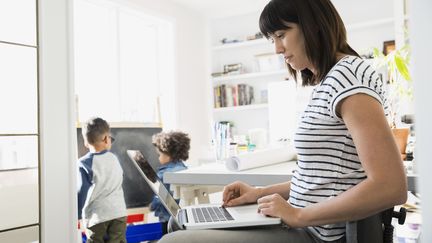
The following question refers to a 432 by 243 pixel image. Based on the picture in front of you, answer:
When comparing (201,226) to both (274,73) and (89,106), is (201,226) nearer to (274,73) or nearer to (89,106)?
(89,106)

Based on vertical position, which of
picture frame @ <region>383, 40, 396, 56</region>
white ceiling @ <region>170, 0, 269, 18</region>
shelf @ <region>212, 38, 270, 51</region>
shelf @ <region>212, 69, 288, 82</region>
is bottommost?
shelf @ <region>212, 69, 288, 82</region>

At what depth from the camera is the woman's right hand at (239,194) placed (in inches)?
43.8

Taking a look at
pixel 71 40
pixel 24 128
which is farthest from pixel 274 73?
pixel 24 128

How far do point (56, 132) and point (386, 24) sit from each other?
10.8 feet

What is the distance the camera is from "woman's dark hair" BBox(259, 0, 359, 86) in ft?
3.01

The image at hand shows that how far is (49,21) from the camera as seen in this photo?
251cm

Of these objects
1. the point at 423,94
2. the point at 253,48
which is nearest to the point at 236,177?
the point at 423,94

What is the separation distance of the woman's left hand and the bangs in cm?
42

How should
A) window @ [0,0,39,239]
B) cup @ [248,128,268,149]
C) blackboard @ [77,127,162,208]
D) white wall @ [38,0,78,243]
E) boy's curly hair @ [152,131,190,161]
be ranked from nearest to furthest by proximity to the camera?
cup @ [248,128,268,149], window @ [0,0,39,239], white wall @ [38,0,78,243], boy's curly hair @ [152,131,190,161], blackboard @ [77,127,162,208]

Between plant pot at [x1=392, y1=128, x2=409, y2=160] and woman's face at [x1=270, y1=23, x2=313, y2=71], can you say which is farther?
plant pot at [x1=392, y1=128, x2=409, y2=160]

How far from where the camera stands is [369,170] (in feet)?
2.47

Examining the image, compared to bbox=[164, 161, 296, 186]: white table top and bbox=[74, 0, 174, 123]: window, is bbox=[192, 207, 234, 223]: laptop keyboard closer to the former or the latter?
bbox=[164, 161, 296, 186]: white table top

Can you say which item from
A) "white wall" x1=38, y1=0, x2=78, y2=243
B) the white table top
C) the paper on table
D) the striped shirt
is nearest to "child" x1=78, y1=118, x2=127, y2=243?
"white wall" x1=38, y1=0, x2=78, y2=243

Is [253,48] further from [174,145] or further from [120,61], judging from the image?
[174,145]
